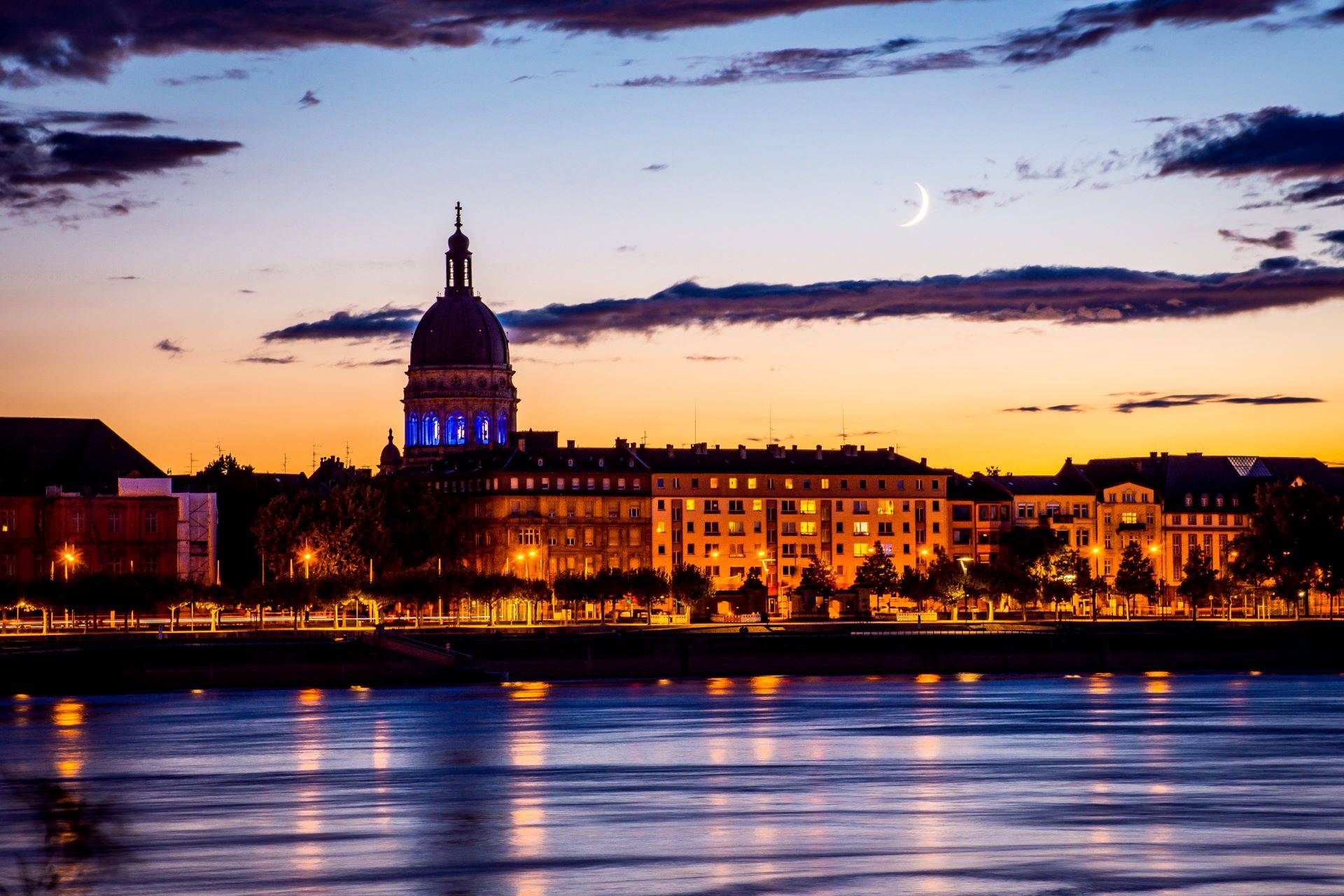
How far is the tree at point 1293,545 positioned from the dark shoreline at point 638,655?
2778cm

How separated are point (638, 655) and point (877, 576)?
5544 cm

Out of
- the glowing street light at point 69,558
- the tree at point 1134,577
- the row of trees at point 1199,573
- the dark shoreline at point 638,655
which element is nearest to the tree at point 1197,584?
the row of trees at point 1199,573

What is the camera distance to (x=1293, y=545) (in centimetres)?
14900

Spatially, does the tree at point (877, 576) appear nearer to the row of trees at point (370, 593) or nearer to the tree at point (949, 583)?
the tree at point (949, 583)

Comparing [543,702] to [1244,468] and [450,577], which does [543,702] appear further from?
[1244,468]

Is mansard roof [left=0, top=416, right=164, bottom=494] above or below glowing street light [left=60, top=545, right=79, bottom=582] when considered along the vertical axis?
above

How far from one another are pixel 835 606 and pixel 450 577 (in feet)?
93.9

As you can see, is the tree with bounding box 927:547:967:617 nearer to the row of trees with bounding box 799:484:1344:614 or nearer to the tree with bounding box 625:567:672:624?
the row of trees with bounding box 799:484:1344:614

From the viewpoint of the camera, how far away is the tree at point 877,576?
157875 mm

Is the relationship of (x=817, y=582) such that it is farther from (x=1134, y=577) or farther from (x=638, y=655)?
(x=638, y=655)

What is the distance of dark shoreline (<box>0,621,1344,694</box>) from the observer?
Result: 9438cm

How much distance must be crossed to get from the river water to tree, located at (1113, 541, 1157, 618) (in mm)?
70660

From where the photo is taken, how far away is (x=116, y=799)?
168 ft

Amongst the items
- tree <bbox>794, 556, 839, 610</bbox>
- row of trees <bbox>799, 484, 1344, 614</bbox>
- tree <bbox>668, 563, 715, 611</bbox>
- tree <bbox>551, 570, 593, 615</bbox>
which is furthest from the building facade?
row of trees <bbox>799, 484, 1344, 614</bbox>
